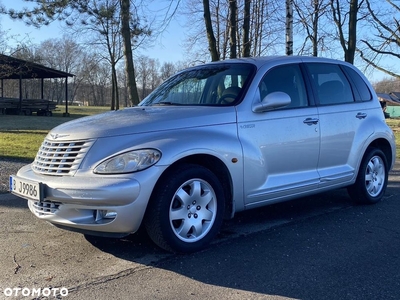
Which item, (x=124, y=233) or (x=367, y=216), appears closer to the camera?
(x=124, y=233)

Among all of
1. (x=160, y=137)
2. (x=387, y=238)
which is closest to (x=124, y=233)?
(x=160, y=137)

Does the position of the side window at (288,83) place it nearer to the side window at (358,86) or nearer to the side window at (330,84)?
the side window at (330,84)

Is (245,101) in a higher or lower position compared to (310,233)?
higher

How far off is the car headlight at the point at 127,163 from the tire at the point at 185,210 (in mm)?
223

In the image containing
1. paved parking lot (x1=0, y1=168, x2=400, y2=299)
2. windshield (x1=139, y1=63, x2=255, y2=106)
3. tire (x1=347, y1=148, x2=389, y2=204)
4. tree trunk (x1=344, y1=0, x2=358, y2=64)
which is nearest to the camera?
paved parking lot (x1=0, y1=168, x2=400, y2=299)

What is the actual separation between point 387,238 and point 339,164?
1150 millimetres

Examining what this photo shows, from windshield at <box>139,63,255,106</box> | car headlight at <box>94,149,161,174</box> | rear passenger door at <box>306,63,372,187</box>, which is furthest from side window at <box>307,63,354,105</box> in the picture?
car headlight at <box>94,149,161,174</box>

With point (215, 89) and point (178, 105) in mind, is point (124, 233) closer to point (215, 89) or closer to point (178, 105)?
point (178, 105)

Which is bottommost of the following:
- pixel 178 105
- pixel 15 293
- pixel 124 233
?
pixel 15 293

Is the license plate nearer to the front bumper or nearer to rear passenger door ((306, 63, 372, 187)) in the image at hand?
the front bumper

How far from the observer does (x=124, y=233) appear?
3.63 metres

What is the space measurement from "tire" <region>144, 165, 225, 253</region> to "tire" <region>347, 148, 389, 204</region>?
2523mm

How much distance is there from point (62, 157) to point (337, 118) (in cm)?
328

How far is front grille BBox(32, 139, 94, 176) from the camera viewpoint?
12.2ft
